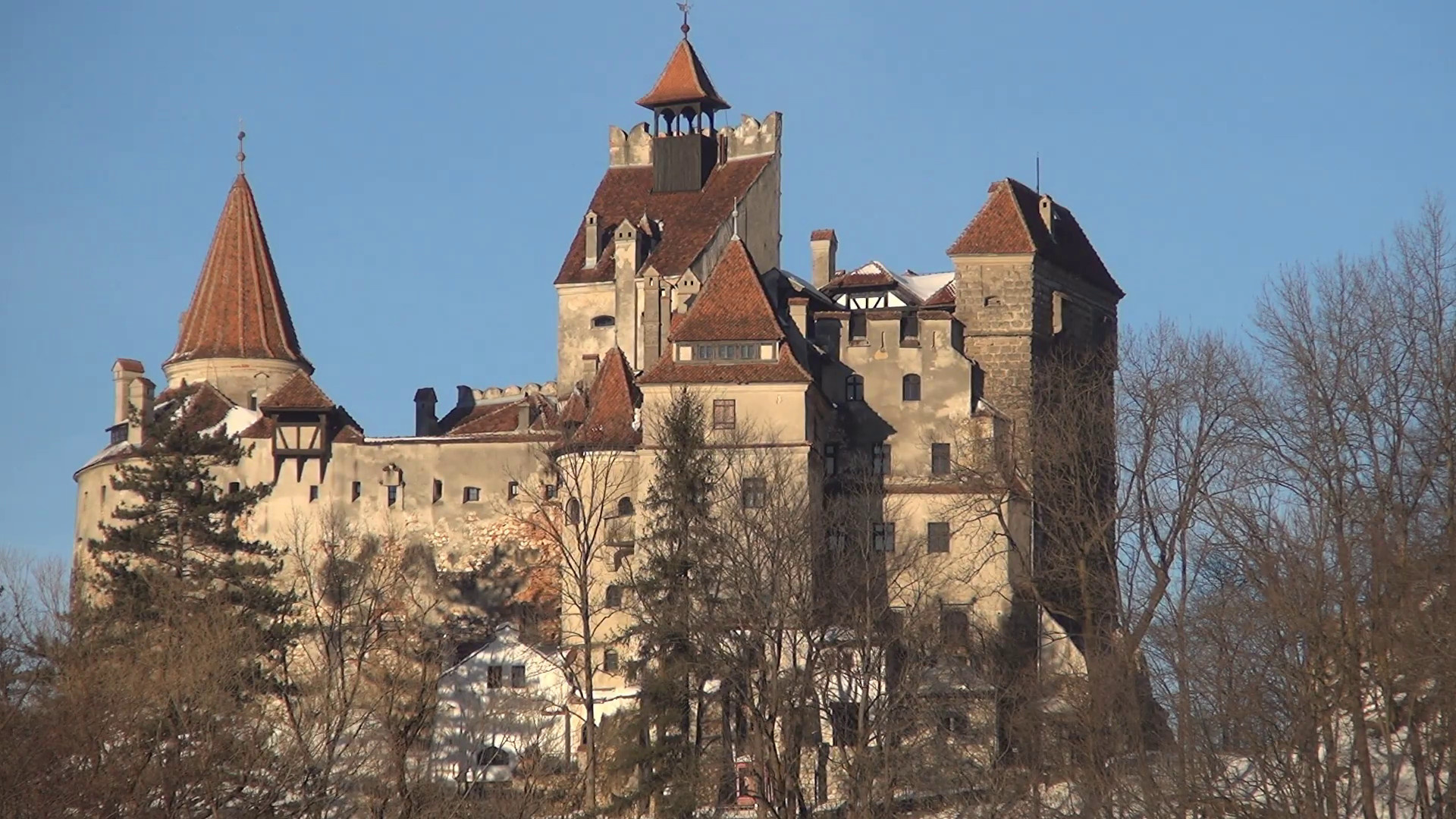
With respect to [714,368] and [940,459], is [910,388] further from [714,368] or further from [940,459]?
[714,368]

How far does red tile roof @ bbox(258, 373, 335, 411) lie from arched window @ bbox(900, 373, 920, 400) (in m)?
15.6

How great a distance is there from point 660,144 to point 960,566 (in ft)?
63.4

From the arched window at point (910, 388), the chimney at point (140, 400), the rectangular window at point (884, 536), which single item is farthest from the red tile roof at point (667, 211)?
the chimney at point (140, 400)

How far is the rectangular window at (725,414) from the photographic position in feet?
227

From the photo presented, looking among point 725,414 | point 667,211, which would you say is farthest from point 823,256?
point 725,414

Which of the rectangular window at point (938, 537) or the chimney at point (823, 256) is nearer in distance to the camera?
the rectangular window at point (938, 537)

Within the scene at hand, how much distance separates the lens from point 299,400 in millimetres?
78812

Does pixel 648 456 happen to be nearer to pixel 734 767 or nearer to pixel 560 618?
pixel 560 618

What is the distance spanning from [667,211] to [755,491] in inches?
650

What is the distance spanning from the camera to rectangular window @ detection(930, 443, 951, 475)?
Answer: 71.9 metres

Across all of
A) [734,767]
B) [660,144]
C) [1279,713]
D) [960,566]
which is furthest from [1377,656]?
[660,144]

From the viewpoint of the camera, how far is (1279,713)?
51781 mm

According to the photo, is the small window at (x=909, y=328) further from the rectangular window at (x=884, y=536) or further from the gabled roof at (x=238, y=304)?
the gabled roof at (x=238, y=304)

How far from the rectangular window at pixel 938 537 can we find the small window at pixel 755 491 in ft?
16.9
